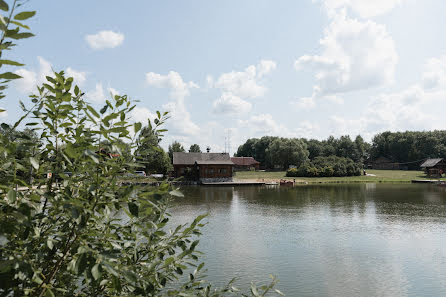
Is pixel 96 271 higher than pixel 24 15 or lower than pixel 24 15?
lower

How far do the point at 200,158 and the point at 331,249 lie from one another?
143 ft

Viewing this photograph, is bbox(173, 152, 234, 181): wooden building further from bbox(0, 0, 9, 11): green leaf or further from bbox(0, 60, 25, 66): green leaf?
bbox(0, 0, 9, 11): green leaf

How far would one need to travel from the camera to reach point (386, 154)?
111125 millimetres

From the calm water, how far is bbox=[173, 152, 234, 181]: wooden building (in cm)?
2927

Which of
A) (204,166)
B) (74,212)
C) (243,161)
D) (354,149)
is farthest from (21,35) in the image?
(354,149)

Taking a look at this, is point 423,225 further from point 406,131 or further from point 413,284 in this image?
point 406,131

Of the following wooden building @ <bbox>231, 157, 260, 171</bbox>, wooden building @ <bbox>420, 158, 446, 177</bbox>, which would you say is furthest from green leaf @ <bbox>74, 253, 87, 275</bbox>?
wooden building @ <bbox>231, 157, 260, 171</bbox>

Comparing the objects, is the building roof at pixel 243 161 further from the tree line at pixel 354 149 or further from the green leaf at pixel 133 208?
the green leaf at pixel 133 208

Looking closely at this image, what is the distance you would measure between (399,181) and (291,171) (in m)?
19.4

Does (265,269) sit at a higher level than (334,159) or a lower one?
lower

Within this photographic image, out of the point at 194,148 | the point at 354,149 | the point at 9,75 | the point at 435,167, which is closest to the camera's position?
the point at 9,75

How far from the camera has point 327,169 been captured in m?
63.8

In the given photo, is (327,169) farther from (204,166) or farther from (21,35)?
(21,35)

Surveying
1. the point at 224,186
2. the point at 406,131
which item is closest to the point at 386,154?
the point at 406,131
